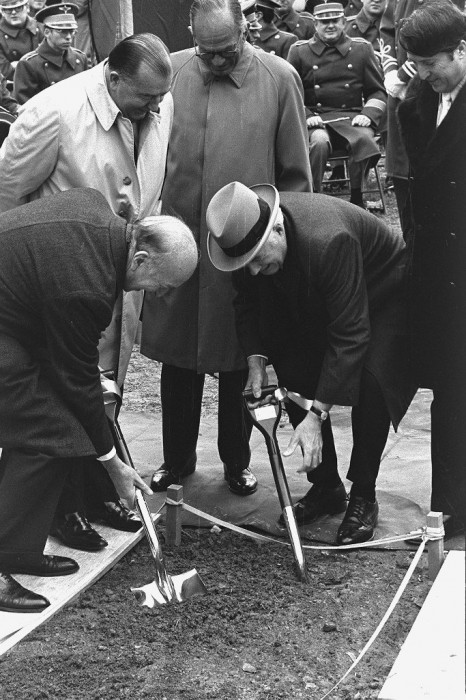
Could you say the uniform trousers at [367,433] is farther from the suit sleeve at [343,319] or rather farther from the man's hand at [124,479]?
the man's hand at [124,479]

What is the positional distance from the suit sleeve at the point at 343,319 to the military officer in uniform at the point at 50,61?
5481 mm

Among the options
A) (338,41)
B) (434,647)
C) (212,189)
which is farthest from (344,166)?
(434,647)

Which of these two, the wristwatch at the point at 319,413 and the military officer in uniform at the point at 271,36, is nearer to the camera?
the wristwatch at the point at 319,413

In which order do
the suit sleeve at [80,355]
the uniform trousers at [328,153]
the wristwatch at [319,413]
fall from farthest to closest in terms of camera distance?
the uniform trousers at [328,153]
the wristwatch at [319,413]
the suit sleeve at [80,355]

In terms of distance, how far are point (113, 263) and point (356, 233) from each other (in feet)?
3.20

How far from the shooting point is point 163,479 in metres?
4.63

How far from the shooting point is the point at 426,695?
2162 millimetres

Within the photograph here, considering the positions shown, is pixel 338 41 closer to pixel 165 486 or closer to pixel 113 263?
pixel 165 486

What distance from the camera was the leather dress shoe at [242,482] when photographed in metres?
4.57

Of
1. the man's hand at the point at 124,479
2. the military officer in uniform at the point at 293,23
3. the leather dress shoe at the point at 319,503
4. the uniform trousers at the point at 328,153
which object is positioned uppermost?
the man's hand at the point at 124,479

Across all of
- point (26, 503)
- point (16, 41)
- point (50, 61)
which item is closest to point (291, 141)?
point (26, 503)

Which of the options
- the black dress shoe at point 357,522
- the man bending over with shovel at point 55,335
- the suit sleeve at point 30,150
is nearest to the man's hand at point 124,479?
the man bending over with shovel at point 55,335

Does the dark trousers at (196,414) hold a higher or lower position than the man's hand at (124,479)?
lower

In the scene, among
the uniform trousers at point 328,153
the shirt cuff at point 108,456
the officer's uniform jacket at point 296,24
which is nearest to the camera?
the shirt cuff at point 108,456
